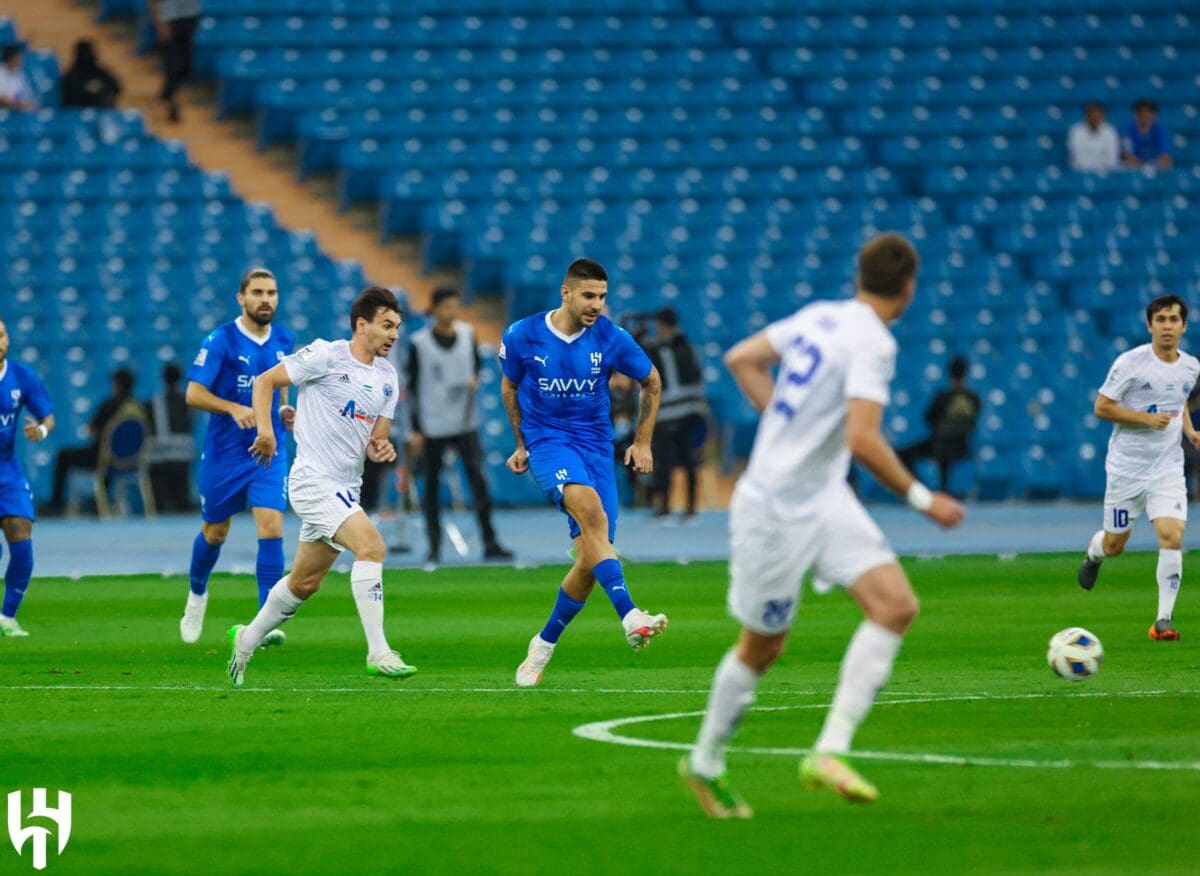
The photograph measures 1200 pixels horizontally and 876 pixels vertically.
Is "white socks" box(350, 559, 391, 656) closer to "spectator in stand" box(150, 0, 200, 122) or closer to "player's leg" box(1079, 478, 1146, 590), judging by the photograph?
"player's leg" box(1079, 478, 1146, 590)

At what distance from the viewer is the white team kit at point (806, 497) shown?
273 inches

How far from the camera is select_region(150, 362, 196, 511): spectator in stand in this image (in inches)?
1029

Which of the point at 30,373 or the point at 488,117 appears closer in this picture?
the point at 30,373

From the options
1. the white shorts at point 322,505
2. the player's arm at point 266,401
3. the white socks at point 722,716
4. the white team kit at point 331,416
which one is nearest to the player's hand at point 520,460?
the white team kit at point 331,416

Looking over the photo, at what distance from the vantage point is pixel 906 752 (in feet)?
27.3

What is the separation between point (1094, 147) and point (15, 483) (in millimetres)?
22272

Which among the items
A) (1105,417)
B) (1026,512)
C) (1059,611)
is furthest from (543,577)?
(1026,512)

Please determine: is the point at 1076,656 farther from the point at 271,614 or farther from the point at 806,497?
the point at 271,614

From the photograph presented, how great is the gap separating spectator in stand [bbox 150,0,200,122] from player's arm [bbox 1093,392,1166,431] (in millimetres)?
20320

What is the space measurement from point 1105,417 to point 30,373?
7291 mm

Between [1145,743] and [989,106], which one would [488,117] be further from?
[1145,743]

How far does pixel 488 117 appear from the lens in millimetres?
31344

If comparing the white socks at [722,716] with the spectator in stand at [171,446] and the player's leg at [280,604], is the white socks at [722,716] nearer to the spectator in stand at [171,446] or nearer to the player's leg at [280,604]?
the player's leg at [280,604]

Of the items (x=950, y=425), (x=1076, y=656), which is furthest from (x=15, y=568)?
(x=950, y=425)
